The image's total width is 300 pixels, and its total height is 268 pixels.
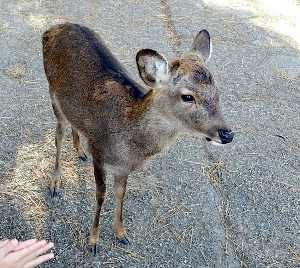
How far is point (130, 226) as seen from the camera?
344 centimetres

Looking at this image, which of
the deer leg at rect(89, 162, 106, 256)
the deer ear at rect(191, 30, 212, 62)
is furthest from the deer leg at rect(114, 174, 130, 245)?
the deer ear at rect(191, 30, 212, 62)

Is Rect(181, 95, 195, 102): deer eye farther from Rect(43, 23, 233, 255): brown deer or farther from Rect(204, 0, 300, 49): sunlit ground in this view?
Rect(204, 0, 300, 49): sunlit ground

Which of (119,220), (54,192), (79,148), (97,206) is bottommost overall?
(54,192)

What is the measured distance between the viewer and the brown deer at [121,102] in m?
2.56

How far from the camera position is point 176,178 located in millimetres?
3979

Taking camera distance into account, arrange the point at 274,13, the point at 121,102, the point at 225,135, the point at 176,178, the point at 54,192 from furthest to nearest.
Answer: the point at 274,13 → the point at 176,178 → the point at 54,192 → the point at 121,102 → the point at 225,135

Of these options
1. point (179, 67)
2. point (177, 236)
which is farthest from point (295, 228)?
point (179, 67)

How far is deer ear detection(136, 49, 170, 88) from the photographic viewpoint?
8.38 ft

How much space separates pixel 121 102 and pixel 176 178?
4.51ft

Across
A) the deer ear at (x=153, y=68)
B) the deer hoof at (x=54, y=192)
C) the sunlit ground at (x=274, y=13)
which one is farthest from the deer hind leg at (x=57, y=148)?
the sunlit ground at (x=274, y=13)

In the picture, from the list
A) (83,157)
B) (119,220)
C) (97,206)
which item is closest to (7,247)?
(97,206)

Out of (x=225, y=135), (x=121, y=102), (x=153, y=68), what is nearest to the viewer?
(x=225, y=135)

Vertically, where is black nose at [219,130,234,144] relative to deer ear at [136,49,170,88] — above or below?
below

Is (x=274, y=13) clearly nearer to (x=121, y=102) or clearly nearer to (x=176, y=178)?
(x=176, y=178)
